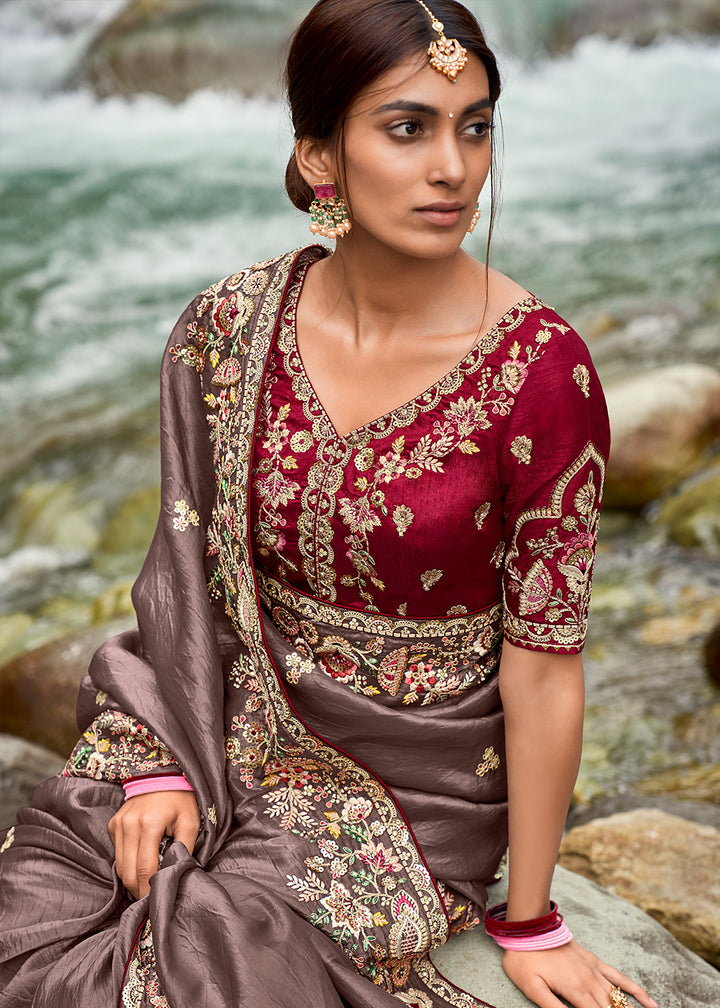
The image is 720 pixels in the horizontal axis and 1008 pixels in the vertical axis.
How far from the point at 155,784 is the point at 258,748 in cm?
18

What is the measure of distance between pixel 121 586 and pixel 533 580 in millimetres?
3418

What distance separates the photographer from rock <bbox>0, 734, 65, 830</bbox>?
111 inches

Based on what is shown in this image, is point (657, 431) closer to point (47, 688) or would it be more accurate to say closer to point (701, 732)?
point (701, 732)

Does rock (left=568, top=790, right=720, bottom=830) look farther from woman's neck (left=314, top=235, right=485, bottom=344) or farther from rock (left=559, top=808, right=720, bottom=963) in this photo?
woman's neck (left=314, top=235, right=485, bottom=344)

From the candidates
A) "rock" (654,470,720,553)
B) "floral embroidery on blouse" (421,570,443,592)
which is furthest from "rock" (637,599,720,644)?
"floral embroidery on blouse" (421,570,443,592)

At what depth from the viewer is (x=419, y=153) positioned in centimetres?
154

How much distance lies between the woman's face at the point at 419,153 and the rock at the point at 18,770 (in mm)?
1885

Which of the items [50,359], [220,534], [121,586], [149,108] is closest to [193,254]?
[50,359]

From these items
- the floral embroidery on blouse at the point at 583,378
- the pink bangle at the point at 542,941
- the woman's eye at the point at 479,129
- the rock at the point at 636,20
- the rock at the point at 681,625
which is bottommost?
the rock at the point at 681,625

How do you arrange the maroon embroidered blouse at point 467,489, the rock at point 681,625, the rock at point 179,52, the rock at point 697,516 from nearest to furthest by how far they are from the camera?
the maroon embroidered blouse at point 467,489
the rock at point 681,625
the rock at point 697,516
the rock at point 179,52

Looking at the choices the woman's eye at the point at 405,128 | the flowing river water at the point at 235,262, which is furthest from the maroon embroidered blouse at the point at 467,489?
the flowing river water at the point at 235,262

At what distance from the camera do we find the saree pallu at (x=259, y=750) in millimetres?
1637

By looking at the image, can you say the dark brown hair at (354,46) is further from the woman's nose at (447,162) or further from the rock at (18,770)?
the rock at (18,770)

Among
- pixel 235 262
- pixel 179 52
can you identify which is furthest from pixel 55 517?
pixel 179 52
